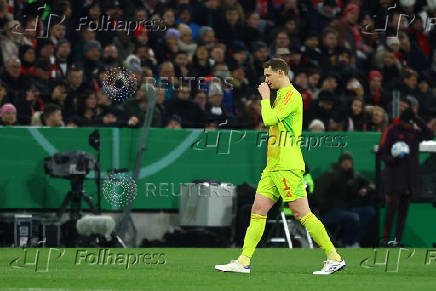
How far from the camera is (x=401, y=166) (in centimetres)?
1722

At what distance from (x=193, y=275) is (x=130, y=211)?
18.3 ft

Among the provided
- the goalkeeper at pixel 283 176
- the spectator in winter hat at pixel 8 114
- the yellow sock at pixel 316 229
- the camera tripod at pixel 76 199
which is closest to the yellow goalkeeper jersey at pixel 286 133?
the goalkeeper at pixel 283 176

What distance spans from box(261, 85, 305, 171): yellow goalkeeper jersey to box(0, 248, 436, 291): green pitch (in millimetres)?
1160

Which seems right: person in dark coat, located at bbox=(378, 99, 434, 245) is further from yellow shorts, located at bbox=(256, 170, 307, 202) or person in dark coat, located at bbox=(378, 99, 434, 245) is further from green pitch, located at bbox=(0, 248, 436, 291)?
yellow shorts, located at bbox=(256, 170, 307, 202)

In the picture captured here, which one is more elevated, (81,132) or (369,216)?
(81,132)

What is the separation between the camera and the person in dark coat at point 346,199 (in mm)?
17547

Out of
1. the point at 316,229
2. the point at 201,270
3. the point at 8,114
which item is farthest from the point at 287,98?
the point at 8,114

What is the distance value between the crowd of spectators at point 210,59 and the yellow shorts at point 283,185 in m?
6.03

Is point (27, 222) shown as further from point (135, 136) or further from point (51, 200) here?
point (135, 136)

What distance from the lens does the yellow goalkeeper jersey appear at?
37.1 feet

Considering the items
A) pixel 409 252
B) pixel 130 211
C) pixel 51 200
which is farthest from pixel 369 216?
pixel 51 200

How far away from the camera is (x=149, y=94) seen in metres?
17.2

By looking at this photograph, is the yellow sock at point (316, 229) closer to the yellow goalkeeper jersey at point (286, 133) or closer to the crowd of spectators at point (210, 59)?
the yellow goalkeeper jersey at point (286, 133)

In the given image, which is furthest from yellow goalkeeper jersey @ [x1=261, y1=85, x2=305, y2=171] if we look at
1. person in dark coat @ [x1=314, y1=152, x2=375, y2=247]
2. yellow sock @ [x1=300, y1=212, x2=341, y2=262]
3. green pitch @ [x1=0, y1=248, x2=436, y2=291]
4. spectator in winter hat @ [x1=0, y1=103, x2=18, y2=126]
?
spectator in winter hat @ [x1=0, y1=103, x2=18, y2=126]
